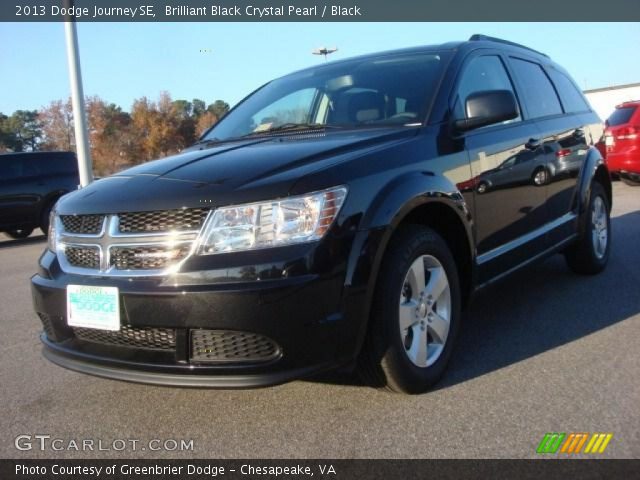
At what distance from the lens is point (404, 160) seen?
2.81 metres

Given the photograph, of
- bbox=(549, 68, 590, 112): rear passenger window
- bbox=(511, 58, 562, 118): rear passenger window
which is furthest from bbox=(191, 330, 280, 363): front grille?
bbox=(549, 68, 590, 112): rear passenger window

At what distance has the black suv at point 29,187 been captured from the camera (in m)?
11.0

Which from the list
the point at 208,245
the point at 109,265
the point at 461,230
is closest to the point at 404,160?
the point at 461,230

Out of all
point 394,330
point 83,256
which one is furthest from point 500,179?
point 83,256

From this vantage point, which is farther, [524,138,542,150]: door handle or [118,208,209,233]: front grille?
[524,138,542,150]: door handle

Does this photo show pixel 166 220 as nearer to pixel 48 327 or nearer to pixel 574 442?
pixel 48 327

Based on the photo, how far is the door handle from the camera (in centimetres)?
386

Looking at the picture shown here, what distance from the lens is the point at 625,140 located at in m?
10.9

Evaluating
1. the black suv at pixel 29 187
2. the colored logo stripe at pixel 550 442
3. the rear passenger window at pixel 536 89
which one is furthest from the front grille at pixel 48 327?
the black suv at pixel 29 187

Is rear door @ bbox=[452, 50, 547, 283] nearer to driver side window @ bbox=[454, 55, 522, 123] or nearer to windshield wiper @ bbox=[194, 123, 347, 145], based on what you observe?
driver side window @ bbox=[454, 55, 522, 123]

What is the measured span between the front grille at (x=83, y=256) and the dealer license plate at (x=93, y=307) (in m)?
0.10

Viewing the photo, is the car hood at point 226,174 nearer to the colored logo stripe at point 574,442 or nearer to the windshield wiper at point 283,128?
the windshield wiper at point 283,128

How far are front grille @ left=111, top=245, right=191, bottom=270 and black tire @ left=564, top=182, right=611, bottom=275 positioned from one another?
3.45m

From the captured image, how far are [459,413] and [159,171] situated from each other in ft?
5.74
